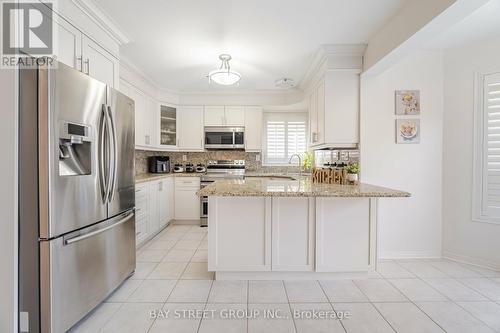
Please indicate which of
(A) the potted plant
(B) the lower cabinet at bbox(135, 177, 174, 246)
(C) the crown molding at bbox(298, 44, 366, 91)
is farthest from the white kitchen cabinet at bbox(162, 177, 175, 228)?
(C) the crown molding at bbox(298, 44, 366, 91)

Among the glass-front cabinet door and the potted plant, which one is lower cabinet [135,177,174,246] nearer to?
the glass-front cabinet door

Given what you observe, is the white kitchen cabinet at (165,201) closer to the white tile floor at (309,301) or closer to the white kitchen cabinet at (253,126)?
the white tile floor at (309,301)

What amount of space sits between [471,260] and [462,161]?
44.0 inches

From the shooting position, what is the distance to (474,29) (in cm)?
244

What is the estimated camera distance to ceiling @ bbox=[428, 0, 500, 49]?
2.15 metres

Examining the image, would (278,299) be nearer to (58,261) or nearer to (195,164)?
(58,261)

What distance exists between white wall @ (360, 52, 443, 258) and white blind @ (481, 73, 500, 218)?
0.39 metres

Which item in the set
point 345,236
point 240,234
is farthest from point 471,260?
point 240,234

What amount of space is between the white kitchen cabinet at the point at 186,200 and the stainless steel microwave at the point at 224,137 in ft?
2.56

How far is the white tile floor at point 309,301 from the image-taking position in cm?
176

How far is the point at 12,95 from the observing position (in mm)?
1449

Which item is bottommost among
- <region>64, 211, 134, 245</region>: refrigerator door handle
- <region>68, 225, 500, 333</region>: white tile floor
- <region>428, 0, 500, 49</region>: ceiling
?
<region>68, 225, 500, 333</region>: white tile floor

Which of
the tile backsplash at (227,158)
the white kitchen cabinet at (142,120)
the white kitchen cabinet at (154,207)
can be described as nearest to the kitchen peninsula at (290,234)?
the white kitchen cabinet at (154,207)

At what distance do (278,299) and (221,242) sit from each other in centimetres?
71
